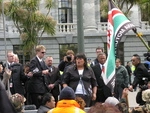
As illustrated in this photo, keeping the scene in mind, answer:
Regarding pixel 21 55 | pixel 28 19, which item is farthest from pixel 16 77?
pixel 21 55

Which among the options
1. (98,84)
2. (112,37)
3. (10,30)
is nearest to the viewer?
(112,37)

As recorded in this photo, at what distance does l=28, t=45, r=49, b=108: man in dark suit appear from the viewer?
32.9ft

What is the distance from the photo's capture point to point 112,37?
9.62 metres

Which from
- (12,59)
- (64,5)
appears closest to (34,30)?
(64,5)

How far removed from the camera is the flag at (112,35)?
931 centimetres

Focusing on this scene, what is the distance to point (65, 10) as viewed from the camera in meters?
40.0

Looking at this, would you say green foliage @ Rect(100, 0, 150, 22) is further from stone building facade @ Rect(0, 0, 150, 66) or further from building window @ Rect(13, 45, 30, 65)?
building window @ Rect(13, 45, 30, 65)

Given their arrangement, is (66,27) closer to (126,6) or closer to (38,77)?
(126,6)

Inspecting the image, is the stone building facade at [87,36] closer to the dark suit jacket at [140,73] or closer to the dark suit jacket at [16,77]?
the dark suit jacket at [140,73]

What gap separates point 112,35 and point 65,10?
30570mm

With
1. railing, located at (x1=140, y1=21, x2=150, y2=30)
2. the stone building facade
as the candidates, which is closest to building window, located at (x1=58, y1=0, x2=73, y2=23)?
the stone building facade

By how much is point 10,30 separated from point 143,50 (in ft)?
36.5

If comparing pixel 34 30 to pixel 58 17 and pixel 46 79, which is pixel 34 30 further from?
pixel 46 79

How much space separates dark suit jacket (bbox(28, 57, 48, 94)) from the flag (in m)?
1.49
